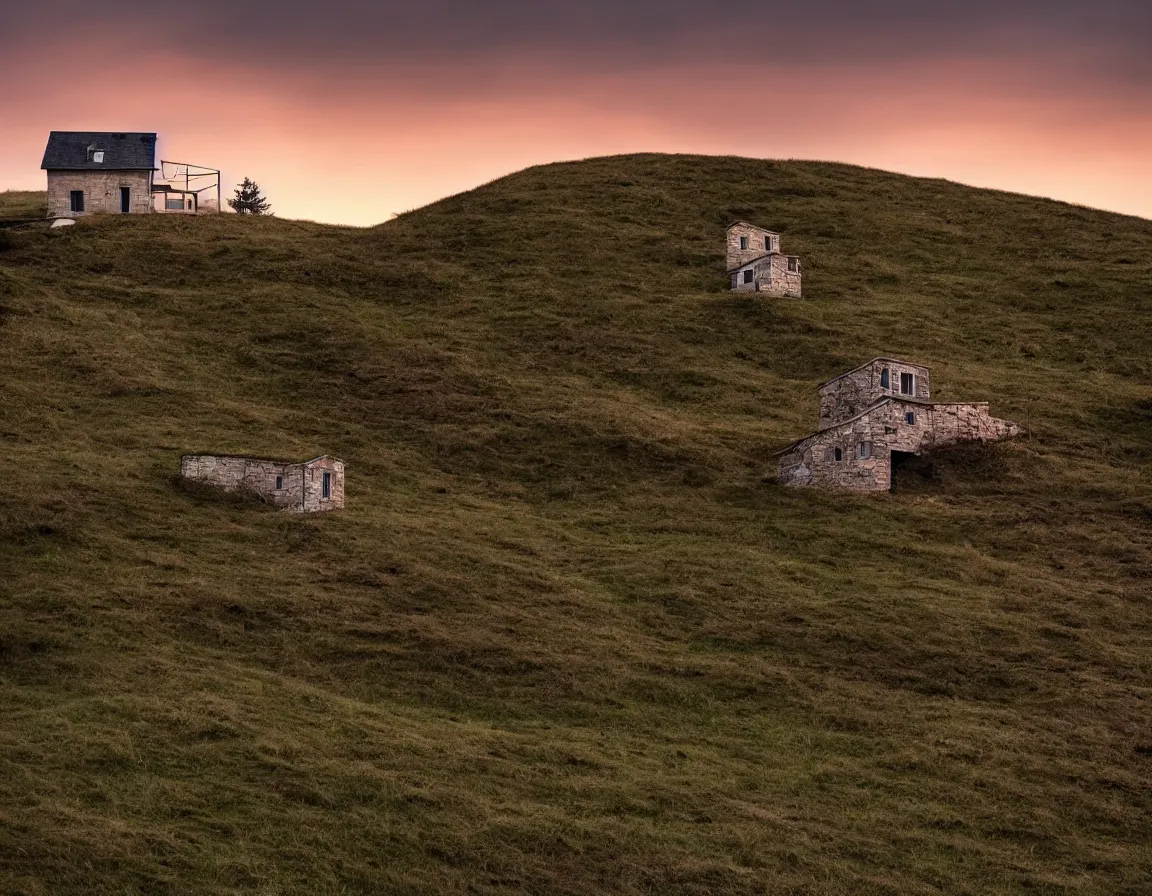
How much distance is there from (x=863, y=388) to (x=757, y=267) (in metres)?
26.0

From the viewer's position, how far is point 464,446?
74000 millimetres

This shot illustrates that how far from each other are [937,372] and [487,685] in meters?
41.7

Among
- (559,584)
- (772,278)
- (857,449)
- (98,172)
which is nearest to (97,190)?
(98,172)

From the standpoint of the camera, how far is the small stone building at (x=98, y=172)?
112 metres

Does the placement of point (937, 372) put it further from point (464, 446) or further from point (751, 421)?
point (464, 446)

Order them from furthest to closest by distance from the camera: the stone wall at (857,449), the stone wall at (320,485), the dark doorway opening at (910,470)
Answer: the dark doorway opening at (910,470) → the stone wall at (857,449) → the stone wall at (320,485)

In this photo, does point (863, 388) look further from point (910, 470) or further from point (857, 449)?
point (857, 449)

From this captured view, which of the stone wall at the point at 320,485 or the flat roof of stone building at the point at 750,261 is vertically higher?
the flat roof of stone building at the point at 750,261

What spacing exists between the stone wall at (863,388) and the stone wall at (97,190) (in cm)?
5981

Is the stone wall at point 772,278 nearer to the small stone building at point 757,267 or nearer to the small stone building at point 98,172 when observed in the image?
the small stone building at point 757,267

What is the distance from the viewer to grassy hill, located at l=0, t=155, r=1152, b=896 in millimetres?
39688

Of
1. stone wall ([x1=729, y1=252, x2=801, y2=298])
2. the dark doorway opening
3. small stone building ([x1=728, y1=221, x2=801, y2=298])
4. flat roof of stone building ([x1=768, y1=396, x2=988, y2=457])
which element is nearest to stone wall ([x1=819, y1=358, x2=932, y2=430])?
flat roof of stone building ([x1=768, y1=396, x2=988, y2=457])

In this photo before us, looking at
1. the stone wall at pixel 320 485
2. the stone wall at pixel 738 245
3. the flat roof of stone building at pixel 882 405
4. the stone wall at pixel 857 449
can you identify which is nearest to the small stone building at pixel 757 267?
the stone wall at pixel 738 245

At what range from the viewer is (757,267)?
9819 cm
